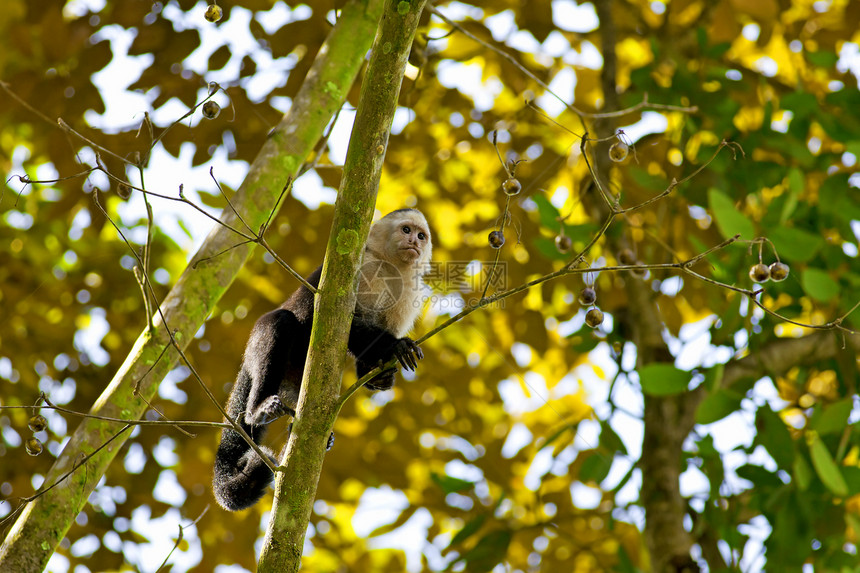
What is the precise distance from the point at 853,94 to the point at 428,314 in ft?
7.08

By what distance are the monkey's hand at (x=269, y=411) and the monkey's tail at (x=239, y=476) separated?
10cm

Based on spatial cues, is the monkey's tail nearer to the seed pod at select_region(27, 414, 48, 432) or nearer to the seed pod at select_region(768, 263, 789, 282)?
the seed pod at select_region(27, 414, 48, 432)

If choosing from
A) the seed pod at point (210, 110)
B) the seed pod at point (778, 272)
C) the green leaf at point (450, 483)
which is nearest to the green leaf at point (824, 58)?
the seed pod at point (778, 272)

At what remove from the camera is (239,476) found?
8.21 ft

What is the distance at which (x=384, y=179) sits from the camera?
13.5ft

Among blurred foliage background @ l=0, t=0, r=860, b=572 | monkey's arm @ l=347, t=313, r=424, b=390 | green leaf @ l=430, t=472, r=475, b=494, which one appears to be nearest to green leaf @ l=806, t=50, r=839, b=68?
blurred foliage background @ l=0, t=0, r=860, b=572

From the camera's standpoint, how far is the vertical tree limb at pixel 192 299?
194cm

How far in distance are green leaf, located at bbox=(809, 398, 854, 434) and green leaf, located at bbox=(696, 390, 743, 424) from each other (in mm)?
293

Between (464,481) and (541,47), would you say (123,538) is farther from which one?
(541,47)

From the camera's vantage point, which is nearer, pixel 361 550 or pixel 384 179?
pixel 384 179

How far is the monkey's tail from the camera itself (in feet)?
8.05

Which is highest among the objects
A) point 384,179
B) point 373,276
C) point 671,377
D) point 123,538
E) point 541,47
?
point 541,47

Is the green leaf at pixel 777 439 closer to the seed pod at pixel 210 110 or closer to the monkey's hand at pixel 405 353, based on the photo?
the monkey's hand at pixel 405 353

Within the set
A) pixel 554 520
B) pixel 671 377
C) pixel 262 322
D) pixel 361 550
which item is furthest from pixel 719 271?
pixel 361 550
